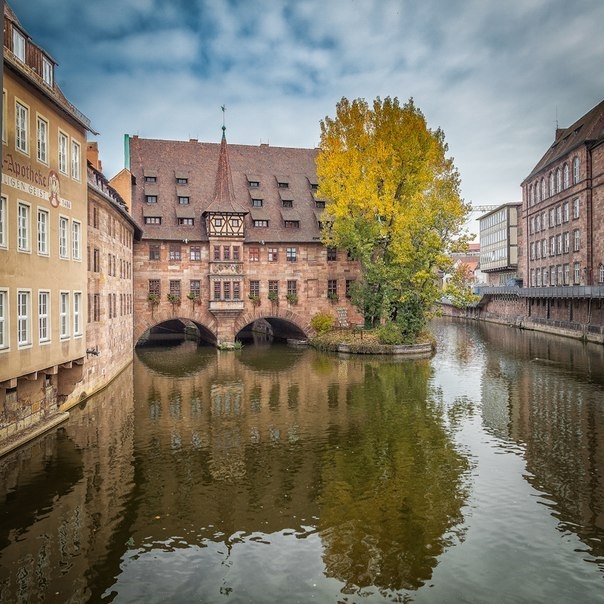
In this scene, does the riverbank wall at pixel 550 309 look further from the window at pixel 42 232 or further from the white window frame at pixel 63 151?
the window at pixel 42 232

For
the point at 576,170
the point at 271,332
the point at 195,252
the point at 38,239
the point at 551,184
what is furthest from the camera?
the point at 551,184

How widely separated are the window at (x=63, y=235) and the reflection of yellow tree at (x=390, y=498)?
11.3 meters

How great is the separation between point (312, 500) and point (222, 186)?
35.8 m

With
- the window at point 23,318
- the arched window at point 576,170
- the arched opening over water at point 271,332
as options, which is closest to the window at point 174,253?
the arched opening over water at point 271,332

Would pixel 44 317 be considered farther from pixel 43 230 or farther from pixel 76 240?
pixel 76 240

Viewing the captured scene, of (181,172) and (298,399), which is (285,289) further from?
(298,399)

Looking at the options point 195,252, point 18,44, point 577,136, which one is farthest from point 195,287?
point 577,136

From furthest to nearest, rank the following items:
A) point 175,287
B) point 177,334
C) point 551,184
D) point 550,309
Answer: point 551,184 → point 177,334 → point 550,309 → point 175,287

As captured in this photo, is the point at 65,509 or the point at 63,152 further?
the point at 63,152

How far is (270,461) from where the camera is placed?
55.7ft

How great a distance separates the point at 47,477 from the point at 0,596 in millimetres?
5907

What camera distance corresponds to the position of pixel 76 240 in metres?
21.8

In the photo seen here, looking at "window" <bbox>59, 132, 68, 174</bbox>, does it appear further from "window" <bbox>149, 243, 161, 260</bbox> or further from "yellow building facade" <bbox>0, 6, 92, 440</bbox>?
"window" <bbox>149, 243, 161, 260</bbox>


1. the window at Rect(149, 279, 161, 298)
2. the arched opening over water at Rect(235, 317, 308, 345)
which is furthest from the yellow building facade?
the arched opening over water at Rect(235, 317, 308, 345)
